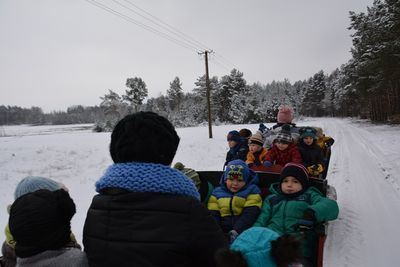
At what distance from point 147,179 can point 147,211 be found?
14 cm

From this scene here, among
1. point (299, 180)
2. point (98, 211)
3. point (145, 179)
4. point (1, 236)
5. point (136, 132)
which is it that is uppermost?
point (136, 132)

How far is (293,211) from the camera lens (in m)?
3.24

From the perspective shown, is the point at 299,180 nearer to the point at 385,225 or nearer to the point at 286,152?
the point at 286,152

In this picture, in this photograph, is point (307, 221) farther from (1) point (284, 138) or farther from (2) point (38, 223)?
(2) point (38, 223)

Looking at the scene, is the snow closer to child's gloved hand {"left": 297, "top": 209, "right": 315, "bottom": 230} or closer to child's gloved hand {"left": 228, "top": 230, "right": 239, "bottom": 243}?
child's gloved hand {"left": 297, "top": 209, "right": 315, "bottom": 230}

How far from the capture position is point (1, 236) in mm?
5086

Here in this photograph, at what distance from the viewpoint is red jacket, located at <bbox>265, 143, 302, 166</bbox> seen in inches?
200

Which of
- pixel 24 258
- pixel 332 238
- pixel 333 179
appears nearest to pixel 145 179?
pixel 24 258

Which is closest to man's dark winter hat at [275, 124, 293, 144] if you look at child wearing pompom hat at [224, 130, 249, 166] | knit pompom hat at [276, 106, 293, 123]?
knit pompom hat at [276, 106, 293, 123]

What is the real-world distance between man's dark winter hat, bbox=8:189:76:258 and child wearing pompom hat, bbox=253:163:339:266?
234 centimetres

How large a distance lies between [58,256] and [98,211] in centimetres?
35

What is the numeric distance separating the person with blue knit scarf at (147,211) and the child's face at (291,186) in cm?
233

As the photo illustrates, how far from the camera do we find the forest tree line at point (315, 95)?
874 inches

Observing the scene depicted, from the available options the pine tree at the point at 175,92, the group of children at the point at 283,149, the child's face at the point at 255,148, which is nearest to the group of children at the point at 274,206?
the group of children at the point at 283,149
